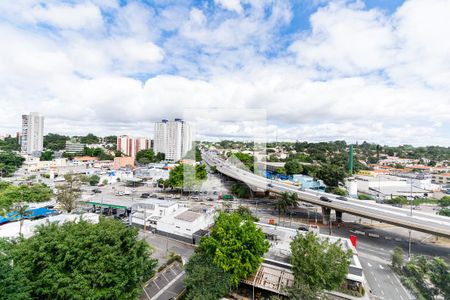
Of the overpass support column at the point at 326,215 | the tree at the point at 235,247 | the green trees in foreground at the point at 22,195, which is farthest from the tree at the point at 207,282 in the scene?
the green trees in foreground at the point at 22,195

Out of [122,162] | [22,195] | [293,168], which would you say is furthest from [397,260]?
[122,162]

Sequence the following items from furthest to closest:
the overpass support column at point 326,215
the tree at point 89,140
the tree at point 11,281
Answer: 1. the tree at point 89,140
2. the overpass support column at point 326,215
3. the tree at point 11,281

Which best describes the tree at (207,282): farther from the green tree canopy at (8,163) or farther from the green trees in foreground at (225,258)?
the green tree canopy at (8,163)

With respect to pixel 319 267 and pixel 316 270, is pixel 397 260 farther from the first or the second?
pixel 316 270

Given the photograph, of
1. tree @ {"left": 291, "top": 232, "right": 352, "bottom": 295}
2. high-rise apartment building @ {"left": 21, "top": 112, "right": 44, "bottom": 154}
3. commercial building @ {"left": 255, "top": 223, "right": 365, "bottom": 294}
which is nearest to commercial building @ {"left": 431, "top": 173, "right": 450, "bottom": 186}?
commercial building @ {"left": 255, "top": 223, "right": 365, "bottom": 294}

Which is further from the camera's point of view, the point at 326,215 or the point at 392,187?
the point at 392,187

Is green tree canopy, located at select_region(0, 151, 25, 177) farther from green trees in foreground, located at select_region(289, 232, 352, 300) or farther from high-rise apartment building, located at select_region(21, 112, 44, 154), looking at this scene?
green trees in foreground, located at select_region(289, 232, 352, 300)
